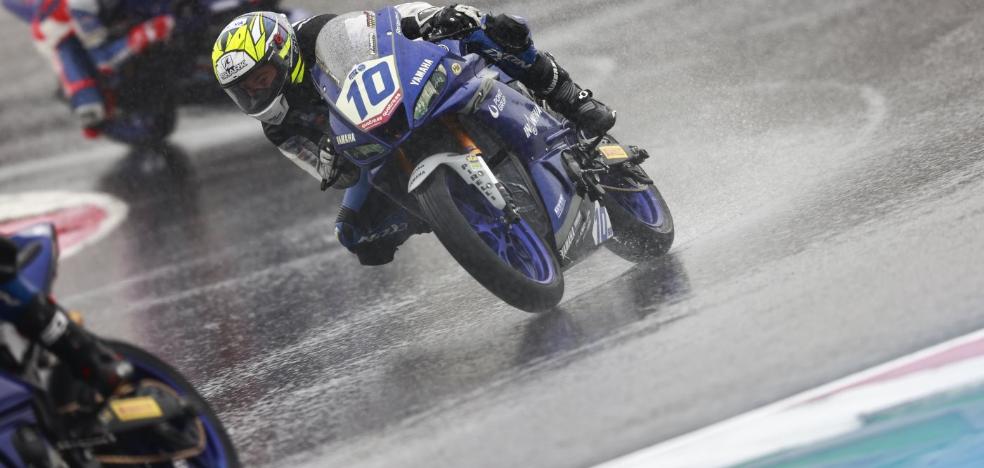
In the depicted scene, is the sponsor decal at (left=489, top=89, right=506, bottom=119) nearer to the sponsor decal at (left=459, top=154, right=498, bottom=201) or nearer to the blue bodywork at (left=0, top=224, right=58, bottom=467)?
the sponsor decal at (left=459, top=154, right=498, bottom=201)

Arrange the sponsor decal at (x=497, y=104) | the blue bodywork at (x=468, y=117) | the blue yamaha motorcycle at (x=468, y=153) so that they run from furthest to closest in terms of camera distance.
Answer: the sponsor decal at (x=497, y=104) → the blue bodywork at (x=468, y=117) → the blue yamaha motorcycle at (x=468, y=153)

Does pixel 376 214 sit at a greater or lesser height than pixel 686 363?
lesser

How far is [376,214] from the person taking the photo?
20.7ft

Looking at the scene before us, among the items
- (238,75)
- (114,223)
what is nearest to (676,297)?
(238,75)

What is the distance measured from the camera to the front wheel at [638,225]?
647cm

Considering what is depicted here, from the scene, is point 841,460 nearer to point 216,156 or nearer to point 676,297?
point 676,297

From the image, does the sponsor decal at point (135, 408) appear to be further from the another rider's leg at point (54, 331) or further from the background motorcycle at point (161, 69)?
the background motorcycle at point (161, 69)

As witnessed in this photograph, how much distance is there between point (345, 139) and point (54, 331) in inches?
75.4

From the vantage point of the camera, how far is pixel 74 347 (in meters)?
3.93

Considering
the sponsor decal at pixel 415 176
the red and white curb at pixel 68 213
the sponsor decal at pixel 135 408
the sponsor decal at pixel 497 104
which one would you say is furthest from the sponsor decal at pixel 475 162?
the red and white curb at pixel 68 213

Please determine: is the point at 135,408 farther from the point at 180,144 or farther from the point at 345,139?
the point at 180,144

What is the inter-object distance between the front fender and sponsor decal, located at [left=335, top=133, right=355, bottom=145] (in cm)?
31

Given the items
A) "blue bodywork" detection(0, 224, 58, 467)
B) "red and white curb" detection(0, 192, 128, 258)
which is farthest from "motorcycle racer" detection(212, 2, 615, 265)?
"red and white curb" detection(0, 192, 128, 258)

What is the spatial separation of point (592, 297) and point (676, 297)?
558 millimetres
